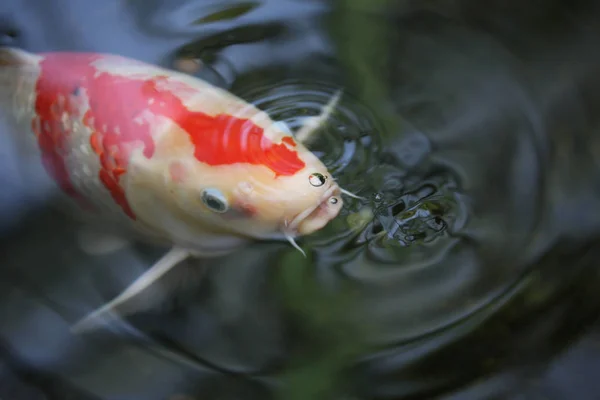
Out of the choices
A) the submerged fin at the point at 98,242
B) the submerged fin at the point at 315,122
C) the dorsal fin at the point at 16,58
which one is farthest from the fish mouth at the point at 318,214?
the dorsal fin at the point at 16,58

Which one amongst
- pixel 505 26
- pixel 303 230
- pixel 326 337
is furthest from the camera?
pixel 505 26

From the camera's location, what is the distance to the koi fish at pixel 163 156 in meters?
1.08

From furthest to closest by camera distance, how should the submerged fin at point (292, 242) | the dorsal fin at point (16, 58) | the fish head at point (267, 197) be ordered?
the dorsal fin at point (16, 58)
the submerged fin at point (292, 242)
the fish head at point (267, 197)

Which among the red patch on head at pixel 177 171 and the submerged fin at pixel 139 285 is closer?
the red patch on head at pixel 177 171

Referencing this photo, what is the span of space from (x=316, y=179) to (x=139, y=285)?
1.30 ft

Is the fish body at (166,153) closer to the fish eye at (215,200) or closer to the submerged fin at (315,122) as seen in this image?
the fish eye at (215,200)

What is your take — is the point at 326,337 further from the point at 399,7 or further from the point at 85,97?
the point at 399,7

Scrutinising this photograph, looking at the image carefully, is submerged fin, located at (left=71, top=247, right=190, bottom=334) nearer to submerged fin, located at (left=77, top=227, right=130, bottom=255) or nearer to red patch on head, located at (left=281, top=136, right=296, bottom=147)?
submerged fin, located at (left=77, top=227, right=130, bottom=255)

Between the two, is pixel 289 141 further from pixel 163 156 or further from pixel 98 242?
pixel 98 242

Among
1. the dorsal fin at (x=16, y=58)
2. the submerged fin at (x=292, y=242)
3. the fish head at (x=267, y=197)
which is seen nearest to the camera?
the fish head at (x=267, y=197)

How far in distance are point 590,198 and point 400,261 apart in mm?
410

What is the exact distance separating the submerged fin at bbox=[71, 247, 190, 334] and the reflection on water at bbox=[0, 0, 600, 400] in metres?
0.03

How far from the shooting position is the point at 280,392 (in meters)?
1.17

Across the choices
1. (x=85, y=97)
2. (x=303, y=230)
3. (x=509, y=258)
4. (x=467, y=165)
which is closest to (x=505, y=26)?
(x=467, y=165)
